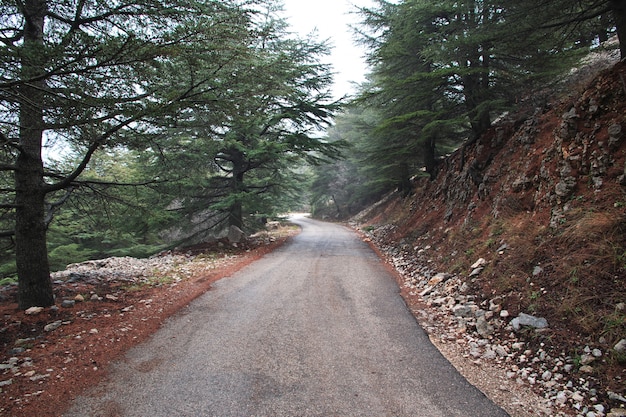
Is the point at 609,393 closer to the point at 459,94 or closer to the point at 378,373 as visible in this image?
the point at 378,373

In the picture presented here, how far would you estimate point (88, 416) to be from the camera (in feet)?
8.63

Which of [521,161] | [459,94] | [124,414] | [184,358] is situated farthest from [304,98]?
[124,414]

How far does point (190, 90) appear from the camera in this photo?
398cm

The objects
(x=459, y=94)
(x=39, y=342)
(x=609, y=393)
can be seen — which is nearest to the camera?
(x=609, y=393)

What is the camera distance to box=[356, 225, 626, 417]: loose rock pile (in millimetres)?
2645

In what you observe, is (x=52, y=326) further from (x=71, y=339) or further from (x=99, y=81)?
(x=99, y=81)

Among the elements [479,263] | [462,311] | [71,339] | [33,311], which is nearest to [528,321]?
[462,311]

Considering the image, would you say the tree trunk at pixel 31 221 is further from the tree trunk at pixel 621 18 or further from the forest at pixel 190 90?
the tree trunk at pixel 621 18

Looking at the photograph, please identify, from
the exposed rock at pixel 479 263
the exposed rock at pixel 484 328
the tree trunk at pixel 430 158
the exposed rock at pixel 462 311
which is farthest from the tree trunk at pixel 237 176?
the exposed rock at pixel 484 328

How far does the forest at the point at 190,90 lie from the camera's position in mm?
3582

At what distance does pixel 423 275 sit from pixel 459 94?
7.38m

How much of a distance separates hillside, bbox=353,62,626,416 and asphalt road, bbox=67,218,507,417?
2.52ft

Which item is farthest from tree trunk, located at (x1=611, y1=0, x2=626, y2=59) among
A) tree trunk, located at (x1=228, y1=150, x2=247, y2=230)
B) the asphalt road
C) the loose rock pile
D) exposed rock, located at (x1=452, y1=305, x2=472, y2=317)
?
tree trunk, located at (x1=228, y1=150, x2=247, y2=230)

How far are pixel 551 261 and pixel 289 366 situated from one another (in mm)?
3981
